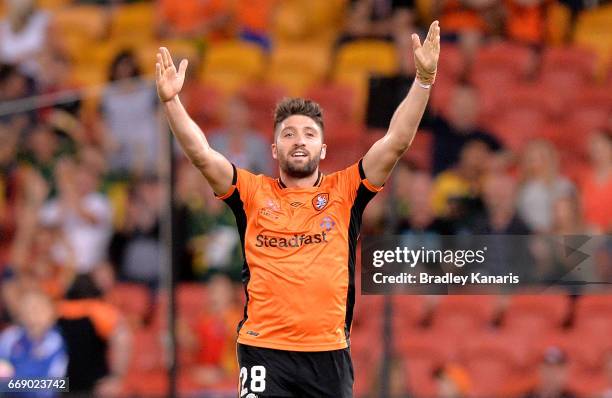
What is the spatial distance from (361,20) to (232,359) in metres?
4.13

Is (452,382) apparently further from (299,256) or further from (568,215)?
(299,256)

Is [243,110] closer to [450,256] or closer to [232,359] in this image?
[232,359]

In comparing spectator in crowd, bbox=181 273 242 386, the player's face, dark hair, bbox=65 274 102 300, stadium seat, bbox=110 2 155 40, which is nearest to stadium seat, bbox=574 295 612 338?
spectator in crowd, bbox=181 273 242 386

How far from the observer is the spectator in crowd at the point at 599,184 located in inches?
399

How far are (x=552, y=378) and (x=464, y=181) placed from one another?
6.04 ft

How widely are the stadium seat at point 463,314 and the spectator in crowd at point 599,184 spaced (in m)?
1.02

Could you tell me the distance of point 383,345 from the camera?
9117 mm

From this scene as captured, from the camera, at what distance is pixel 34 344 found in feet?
28.3

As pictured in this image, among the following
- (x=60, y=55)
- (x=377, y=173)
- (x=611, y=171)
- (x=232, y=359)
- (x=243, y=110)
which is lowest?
(x=232, y=359)

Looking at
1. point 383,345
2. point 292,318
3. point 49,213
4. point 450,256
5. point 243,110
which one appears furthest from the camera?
point 243,110

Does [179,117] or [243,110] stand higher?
[243,110]

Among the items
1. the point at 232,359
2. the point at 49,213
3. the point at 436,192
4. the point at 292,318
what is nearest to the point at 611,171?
the point at 436,192

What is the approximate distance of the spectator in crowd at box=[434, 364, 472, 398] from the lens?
9766 mm

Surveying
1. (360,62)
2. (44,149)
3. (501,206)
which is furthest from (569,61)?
(44,149)
